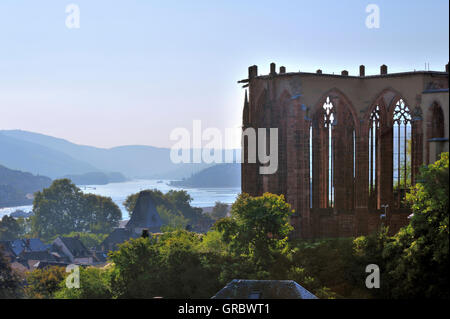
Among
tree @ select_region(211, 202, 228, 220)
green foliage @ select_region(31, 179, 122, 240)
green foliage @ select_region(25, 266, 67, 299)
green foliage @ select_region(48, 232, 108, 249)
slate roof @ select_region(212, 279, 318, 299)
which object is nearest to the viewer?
slate roof @ select_region(212, 279, 318, 299)

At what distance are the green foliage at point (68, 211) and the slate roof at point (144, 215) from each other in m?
14.7

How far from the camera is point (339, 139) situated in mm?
39906

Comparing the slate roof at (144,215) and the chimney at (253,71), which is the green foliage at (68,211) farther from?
the chimney at (253,71)

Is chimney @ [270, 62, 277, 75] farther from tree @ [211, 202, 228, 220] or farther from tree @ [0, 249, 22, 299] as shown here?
tree @ [211, 202, 228, 220]

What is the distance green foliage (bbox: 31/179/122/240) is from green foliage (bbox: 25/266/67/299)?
66.9 metres

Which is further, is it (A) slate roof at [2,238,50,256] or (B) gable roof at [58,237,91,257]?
(B) gable roof at [58,237,91,257]

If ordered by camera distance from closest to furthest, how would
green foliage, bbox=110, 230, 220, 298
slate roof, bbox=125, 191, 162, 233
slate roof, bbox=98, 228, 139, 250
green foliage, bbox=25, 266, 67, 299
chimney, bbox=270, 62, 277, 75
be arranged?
green foliage, bbox=110, 230, 220, 298 < chimney, bbox=270, 62, 277, 75 < green foliage, bbox=25, 266, 67, 299 < slate roof, bbox=98, 228, 139, 250 < slate roof, bbox=125, 191, 162, 233

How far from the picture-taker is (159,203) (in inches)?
4560

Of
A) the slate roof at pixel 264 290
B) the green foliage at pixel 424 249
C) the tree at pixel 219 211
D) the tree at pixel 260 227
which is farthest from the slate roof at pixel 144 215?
the green foliage at pixel 424 249

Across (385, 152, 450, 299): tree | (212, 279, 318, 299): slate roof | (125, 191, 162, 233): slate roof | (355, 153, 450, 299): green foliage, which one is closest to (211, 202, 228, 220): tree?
(125, 191, 162, 233): slate roof

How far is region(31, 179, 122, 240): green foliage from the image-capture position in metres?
115

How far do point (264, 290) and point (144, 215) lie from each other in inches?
3014

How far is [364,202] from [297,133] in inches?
224
